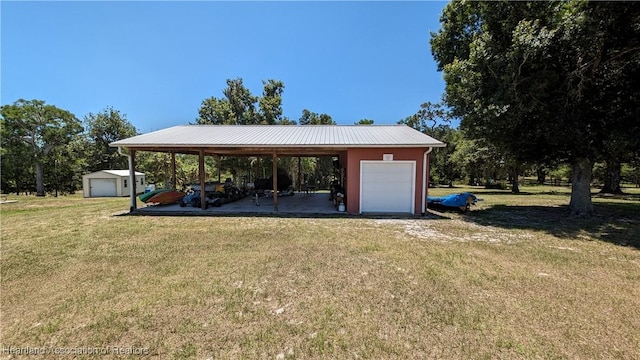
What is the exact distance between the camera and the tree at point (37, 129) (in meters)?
22.1

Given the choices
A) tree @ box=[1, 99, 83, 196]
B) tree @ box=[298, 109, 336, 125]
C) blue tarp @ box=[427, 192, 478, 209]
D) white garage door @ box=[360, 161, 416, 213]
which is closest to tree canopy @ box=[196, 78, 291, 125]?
tree @ box=[298, 109, 336, 125]

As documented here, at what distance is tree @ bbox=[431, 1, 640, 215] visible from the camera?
24.0 ft

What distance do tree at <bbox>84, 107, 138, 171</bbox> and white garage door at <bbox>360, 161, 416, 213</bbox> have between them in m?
34.0

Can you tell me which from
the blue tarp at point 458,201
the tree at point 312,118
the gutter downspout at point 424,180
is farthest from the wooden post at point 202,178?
the tree at point 312,118

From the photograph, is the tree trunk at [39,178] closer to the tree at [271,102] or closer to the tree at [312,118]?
the tree at [271,102]

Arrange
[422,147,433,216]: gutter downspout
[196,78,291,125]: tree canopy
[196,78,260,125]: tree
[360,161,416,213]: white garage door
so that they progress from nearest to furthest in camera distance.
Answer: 1. [422,147,433,216]: gutter downspout
2. [360,161,416,213]: white garage door
3. [196,78,260,125]: tree
4. [196,78,291,125]: tree canopy

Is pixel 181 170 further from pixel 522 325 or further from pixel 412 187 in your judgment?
pixel 522 325

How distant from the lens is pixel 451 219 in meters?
9.09

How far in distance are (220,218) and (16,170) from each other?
28.1 m

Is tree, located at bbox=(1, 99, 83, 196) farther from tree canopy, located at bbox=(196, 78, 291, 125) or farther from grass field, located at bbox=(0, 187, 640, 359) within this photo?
grass field, located at bbox=(0, 187, 640, 359)

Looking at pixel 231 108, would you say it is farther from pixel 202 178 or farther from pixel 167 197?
pixel 202 178

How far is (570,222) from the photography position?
28.0ft

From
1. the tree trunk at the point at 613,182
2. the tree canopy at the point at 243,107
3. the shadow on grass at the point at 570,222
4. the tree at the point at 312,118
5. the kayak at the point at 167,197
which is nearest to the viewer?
the shadow on grass at the point at 570,222

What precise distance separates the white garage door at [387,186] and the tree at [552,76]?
9.13ft
